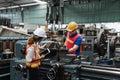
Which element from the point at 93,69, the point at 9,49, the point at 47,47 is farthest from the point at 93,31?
the point at 93,69

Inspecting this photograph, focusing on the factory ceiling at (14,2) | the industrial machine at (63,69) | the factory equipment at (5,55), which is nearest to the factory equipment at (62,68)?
the industrial machine at (63,69)

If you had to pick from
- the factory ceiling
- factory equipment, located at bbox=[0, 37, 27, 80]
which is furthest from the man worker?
the factory ceiling

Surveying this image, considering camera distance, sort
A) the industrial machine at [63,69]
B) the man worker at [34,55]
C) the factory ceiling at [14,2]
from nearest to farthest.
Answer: the industrial machine at [63,69]
the man worker at [34,55]
the factory ceiling at [14,2]

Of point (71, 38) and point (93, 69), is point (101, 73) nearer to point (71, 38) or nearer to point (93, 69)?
point (93, 69)

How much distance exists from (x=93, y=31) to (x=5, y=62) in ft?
14.2

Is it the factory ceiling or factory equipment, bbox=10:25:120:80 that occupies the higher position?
the factory ceiling

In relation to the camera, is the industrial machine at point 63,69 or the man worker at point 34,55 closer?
the industrial machine at point 63,69

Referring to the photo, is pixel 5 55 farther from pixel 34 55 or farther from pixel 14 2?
pixel 14 2

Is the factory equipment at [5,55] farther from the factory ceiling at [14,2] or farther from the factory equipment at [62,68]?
the factory ceiling at [14,2]

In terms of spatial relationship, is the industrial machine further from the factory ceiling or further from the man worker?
the factory ceiling

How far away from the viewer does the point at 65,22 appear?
12.4 m

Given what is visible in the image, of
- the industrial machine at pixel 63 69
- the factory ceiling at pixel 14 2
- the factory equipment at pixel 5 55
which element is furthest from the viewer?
the factory ceiling at pixel 14 2

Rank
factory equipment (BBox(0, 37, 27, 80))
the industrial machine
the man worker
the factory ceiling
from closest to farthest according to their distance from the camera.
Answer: the industrial machine, the man worker, factory equipment (BBox(0, 37, 27, 80)), the factory ceiling

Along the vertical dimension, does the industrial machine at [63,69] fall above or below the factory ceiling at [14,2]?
below
